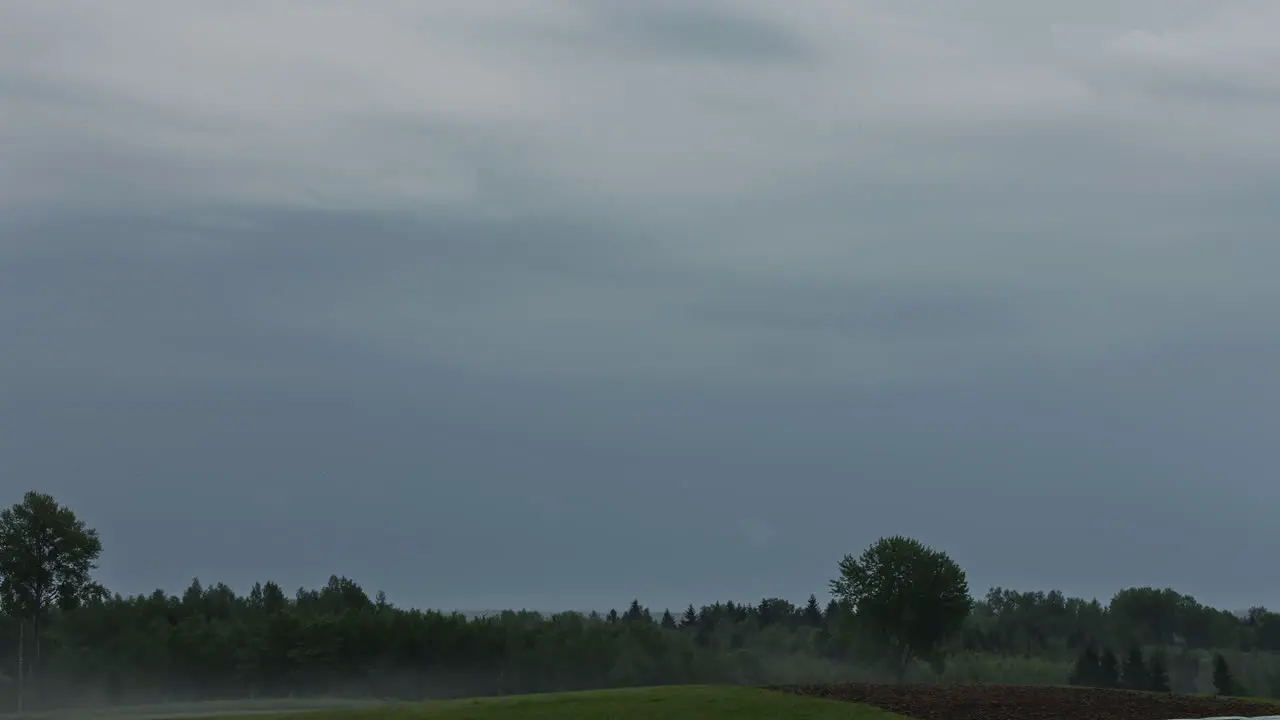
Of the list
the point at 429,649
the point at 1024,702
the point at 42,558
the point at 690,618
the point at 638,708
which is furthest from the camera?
the point at 690,618

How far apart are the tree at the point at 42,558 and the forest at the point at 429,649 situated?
8 cm

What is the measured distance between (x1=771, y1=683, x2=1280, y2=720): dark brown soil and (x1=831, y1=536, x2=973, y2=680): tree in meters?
33.4

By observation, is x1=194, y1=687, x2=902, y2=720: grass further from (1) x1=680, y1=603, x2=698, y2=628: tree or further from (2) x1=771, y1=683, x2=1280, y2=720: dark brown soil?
(1) x1=680, y1=603, x2=698, y2=628: tree

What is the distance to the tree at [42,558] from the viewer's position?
79.3m

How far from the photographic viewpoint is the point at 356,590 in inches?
5325

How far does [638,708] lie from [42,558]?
158 ft

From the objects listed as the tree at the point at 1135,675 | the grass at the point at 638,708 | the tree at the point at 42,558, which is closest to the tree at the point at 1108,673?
the tree at the point at 1135,675

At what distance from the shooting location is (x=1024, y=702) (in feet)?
151

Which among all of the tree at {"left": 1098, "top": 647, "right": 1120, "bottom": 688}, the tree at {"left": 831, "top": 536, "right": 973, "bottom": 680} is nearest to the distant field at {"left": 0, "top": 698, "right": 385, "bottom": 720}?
the tree at {"left": 831, "top": 536, "right": 973, "bottom": 680}

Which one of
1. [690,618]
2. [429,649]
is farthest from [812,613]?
[429,649]

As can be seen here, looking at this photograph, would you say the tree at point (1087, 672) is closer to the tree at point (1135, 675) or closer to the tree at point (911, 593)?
the tree at point (1135, 675)

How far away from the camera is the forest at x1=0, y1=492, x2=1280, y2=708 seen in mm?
81875

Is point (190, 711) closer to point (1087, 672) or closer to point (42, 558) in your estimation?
point (42, 558)

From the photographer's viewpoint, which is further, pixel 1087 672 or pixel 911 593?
pixel 1087 672
